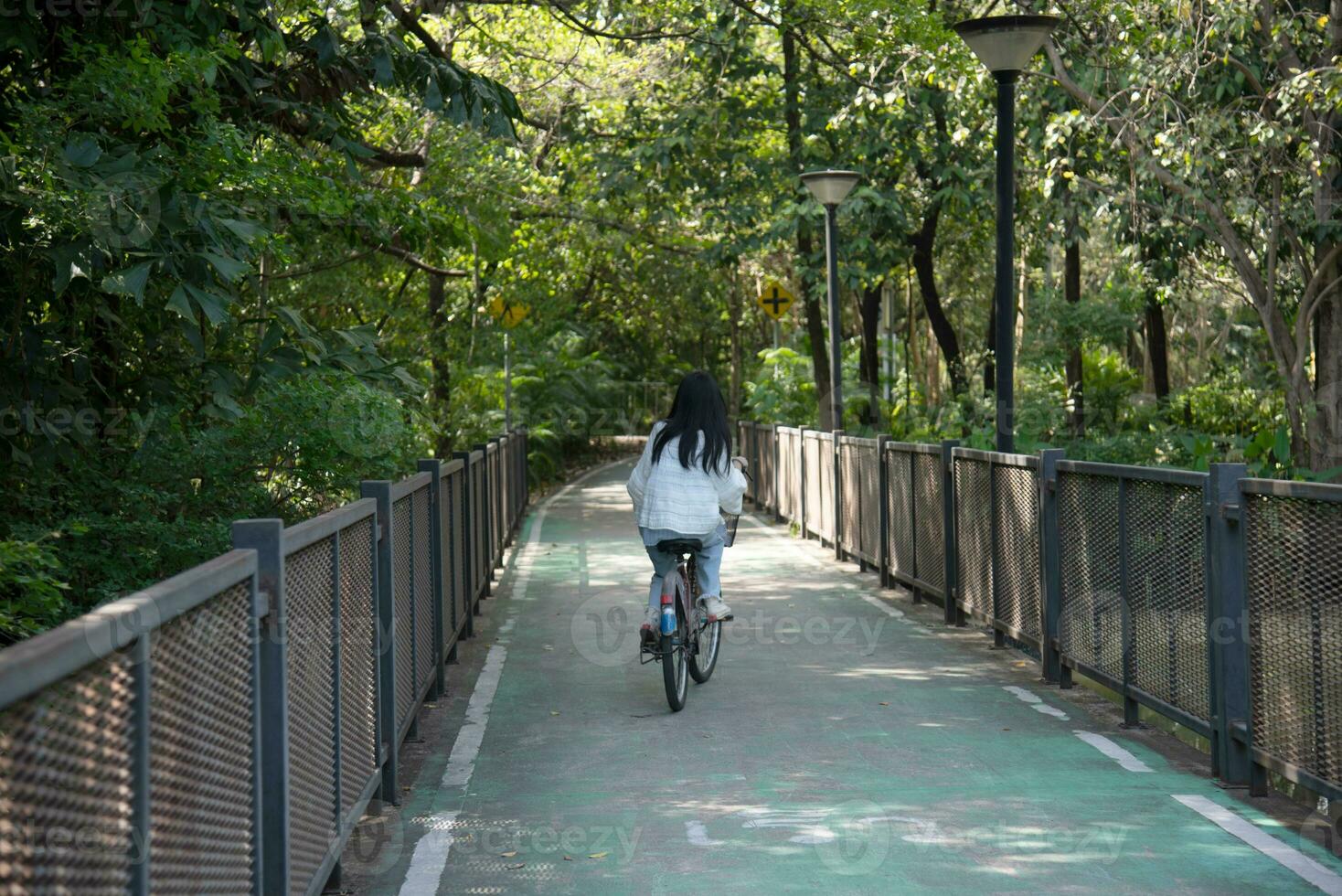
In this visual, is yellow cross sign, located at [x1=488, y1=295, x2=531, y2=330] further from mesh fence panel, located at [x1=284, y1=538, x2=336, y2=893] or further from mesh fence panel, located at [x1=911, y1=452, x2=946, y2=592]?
mesh fence panel, located at [x1=284, y1=538, x2=336, y2=893]

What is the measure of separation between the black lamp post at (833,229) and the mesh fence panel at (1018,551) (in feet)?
29.0

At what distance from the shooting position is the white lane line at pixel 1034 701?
8.73 metres

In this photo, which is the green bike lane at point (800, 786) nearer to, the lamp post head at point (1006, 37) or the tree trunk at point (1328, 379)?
the lamp post head at point (1006, 37)

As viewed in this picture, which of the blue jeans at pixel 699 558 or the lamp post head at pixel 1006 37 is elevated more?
the lamp post head at pixel 1006 37

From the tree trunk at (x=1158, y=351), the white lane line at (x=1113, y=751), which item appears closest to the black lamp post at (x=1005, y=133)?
the white lane line at (x=1113, y=751)

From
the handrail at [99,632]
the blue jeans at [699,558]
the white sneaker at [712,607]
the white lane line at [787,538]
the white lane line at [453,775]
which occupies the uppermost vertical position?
the handrail at [99,632]

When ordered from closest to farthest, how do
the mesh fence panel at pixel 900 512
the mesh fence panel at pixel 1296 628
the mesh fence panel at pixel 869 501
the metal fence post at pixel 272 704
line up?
the metal fence post at pixel 272 704 < the mesh fence panel at pixel 1296 628 < the mesh fence panel at pixel 900 512 < the mesh fence panel at pixel 869 501

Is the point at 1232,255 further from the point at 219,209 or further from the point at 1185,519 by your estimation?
the point at 219,209

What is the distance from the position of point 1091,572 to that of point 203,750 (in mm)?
6455

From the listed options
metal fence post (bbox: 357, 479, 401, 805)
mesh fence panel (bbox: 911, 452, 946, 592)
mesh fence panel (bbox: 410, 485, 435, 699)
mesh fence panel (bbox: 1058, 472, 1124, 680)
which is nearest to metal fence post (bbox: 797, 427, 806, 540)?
mesh fence panel (bbox: 911, 452, 946, 592)

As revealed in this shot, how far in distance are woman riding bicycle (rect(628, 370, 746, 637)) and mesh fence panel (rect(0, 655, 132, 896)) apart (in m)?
6.08

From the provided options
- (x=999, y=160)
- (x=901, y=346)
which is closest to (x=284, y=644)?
(x=999, y=160)

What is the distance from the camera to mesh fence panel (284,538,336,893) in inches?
178

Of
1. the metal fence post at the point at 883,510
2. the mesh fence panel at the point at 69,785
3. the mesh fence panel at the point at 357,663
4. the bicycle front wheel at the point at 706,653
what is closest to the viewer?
the mesh fence panel at the point at 69,785
